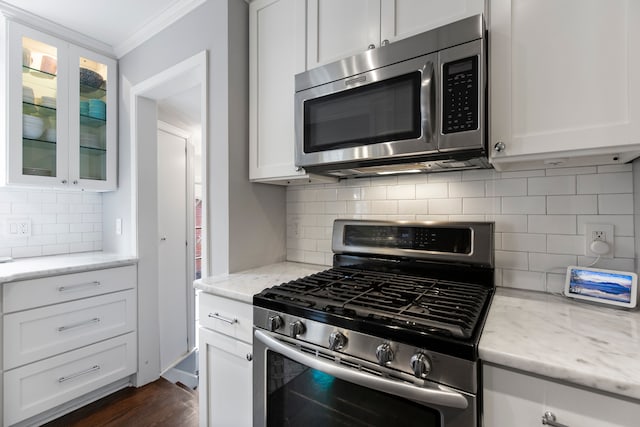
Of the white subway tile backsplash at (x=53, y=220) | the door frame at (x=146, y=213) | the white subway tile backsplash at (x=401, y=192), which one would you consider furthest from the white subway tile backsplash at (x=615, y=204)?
the white subway tile backsplash at (x=53, y=220)

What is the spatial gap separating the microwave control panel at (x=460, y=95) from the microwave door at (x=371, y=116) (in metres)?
0.04

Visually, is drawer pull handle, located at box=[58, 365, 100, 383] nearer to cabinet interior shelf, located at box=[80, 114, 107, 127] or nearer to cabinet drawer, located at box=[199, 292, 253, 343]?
cabinet drawer, located at box=[199, 292, 253, 343]

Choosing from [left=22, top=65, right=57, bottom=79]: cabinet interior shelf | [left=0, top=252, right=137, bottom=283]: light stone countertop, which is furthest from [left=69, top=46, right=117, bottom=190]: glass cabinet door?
[left=0, top=252, right=137, bottom=283]: light stone countertop

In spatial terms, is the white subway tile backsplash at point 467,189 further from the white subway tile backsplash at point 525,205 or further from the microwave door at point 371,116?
the microwave door at point 371,116

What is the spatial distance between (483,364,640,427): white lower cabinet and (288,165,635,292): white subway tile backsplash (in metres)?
0.63

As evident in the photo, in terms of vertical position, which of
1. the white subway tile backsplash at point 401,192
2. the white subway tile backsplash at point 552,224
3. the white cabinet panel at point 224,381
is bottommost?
the white cabinet panel at point 224,381

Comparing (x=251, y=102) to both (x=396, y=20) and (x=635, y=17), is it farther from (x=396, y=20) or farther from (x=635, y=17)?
(x=635, y=17)

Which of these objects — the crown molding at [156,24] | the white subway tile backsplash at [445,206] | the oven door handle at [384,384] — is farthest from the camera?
the crown molding at [156,24]

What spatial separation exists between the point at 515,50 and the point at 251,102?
1.27 m

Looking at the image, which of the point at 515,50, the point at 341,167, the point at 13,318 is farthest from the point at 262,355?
the point at 13,318

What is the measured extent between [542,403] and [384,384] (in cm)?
37

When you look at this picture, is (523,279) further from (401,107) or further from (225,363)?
(225,363)

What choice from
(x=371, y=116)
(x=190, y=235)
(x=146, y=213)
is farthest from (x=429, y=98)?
(x=190, y=235)

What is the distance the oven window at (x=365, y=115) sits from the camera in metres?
1.14
